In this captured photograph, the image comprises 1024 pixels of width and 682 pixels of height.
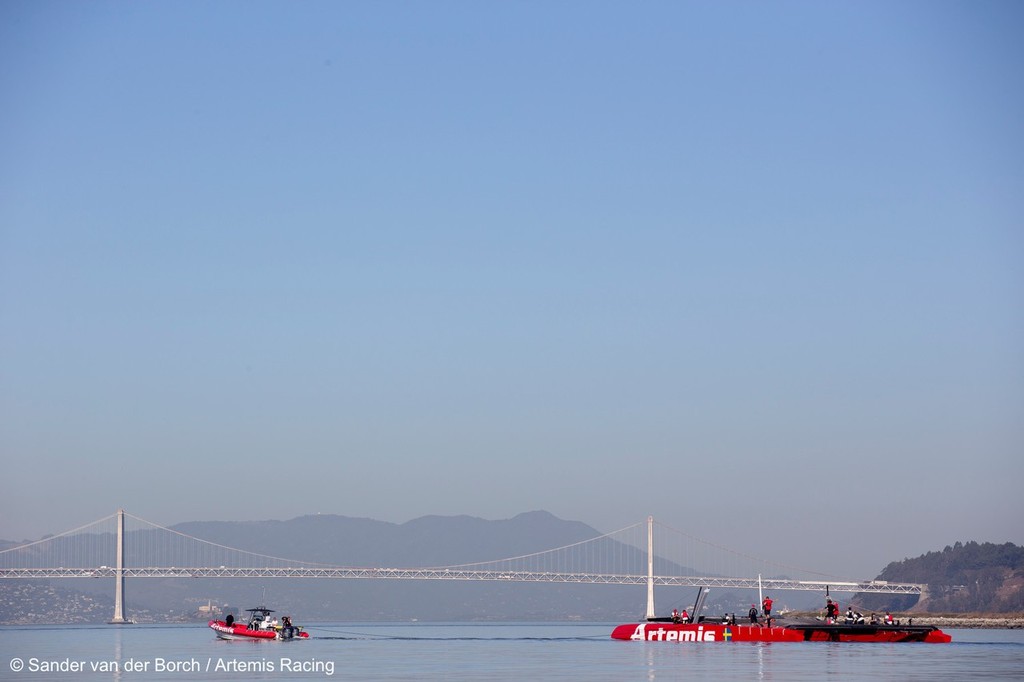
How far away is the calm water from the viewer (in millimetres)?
46188

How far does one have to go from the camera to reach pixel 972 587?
614 feet

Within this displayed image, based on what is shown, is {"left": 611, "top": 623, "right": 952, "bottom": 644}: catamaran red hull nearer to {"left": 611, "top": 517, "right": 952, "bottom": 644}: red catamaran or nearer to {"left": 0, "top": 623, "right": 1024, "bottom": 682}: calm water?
{"left": 611, "top": 517, "right": 952, "bottom": 644}: red catamaran

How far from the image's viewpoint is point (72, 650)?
69.4m

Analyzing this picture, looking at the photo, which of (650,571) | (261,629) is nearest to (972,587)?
(650,571)

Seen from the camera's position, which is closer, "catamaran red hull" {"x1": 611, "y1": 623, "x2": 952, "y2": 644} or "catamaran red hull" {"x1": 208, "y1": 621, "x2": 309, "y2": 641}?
"catamaran red hull" {"x1": 611, "y1": 623, "x2": 952, "y2": 644}

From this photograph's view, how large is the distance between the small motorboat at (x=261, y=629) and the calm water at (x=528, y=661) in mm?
1538

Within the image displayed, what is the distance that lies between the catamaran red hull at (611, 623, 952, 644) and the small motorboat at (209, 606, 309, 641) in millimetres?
20828

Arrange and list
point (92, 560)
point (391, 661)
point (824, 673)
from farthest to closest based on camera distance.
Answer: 1. point (92, 560)
2. point (391, 661)
3. point (824, 673)

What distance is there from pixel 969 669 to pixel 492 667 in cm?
1671

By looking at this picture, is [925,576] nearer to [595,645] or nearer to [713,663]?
[595,645]

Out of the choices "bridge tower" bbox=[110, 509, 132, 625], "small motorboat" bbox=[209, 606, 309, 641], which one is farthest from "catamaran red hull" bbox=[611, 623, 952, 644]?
"bridge tower" bbox=[110, 509, 132, 625]

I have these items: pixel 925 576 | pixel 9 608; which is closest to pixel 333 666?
pixel 9 608

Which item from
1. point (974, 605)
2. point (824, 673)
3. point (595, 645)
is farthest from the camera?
point (974, 605)

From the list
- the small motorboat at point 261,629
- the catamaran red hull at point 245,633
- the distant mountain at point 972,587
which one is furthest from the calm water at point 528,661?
the distant mountain at point 972,587
